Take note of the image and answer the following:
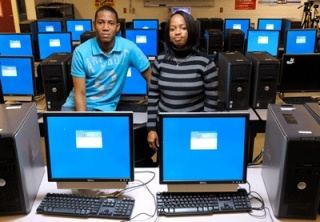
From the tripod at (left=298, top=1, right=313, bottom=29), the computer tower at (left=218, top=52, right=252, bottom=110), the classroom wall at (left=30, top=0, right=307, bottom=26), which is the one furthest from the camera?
the classroom wall at (left=30, top=0, right=307, bottom=26)

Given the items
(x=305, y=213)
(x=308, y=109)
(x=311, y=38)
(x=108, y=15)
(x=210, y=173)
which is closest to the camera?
(x=305, y=213)

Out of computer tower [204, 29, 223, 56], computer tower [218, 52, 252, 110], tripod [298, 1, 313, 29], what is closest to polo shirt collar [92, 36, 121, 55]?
computer tower [218, 52, 252, 110]

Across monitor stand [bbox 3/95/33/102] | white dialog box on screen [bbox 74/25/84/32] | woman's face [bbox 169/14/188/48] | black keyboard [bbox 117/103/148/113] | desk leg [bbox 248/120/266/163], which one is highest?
woman's face [bbox 169/14/188/48]

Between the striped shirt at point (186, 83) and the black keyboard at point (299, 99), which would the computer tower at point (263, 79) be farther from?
the striped shirt at point (186, 83)

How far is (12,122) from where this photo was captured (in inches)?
61.1

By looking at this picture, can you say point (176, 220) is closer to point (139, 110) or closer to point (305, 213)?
point (305, 213)

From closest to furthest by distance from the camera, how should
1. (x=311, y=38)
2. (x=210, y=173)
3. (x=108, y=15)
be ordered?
1. (x=210, y=173)
2. (x=108, y=15)
3. (x=311, y=38)

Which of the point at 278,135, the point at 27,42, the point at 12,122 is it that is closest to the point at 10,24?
the point at 27,42

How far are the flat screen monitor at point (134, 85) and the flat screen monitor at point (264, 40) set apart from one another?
7.02 ft

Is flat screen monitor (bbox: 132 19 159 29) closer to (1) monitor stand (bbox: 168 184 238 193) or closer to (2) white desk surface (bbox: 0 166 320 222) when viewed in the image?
(2) white desk surface (bbox: 0 166 320 222)

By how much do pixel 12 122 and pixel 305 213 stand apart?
131 centimetres

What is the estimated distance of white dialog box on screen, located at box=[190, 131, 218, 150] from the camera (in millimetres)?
1550

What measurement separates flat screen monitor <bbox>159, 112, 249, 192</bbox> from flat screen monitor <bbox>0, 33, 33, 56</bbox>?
3537 mm

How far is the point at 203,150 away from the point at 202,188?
0.20 m
